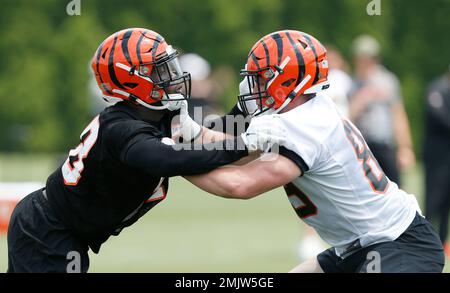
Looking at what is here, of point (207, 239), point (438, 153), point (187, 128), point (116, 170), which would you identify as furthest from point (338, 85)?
point (116, 170)

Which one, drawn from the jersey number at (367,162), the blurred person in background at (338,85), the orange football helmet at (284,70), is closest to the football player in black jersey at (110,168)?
the orange football helmet at (284,70)

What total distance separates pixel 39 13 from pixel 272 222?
1897cm

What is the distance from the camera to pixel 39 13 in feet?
94.6

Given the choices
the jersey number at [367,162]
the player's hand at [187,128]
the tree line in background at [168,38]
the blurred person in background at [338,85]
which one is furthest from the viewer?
the tree line in background at [168,38]

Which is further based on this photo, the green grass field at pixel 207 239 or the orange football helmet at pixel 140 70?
the green grass field at pixel 207 239

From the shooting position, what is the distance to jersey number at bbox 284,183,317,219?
484 centimetres

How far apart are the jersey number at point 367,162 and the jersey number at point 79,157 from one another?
135 cm

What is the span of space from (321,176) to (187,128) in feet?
3.40

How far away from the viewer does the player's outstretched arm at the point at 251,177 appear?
15.0ft

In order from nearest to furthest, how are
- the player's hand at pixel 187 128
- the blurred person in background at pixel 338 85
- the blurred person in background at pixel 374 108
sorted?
the player's hand at pixel 187 128, the blurred person in background at pixel 338 85, the blurred person in background at pixel 374 108

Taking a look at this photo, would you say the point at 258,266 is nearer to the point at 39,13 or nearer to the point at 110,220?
the point at 110,220

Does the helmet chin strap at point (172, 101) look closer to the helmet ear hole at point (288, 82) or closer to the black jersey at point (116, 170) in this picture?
the black jersey at point (116, 170)

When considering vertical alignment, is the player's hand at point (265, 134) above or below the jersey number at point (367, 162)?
above
